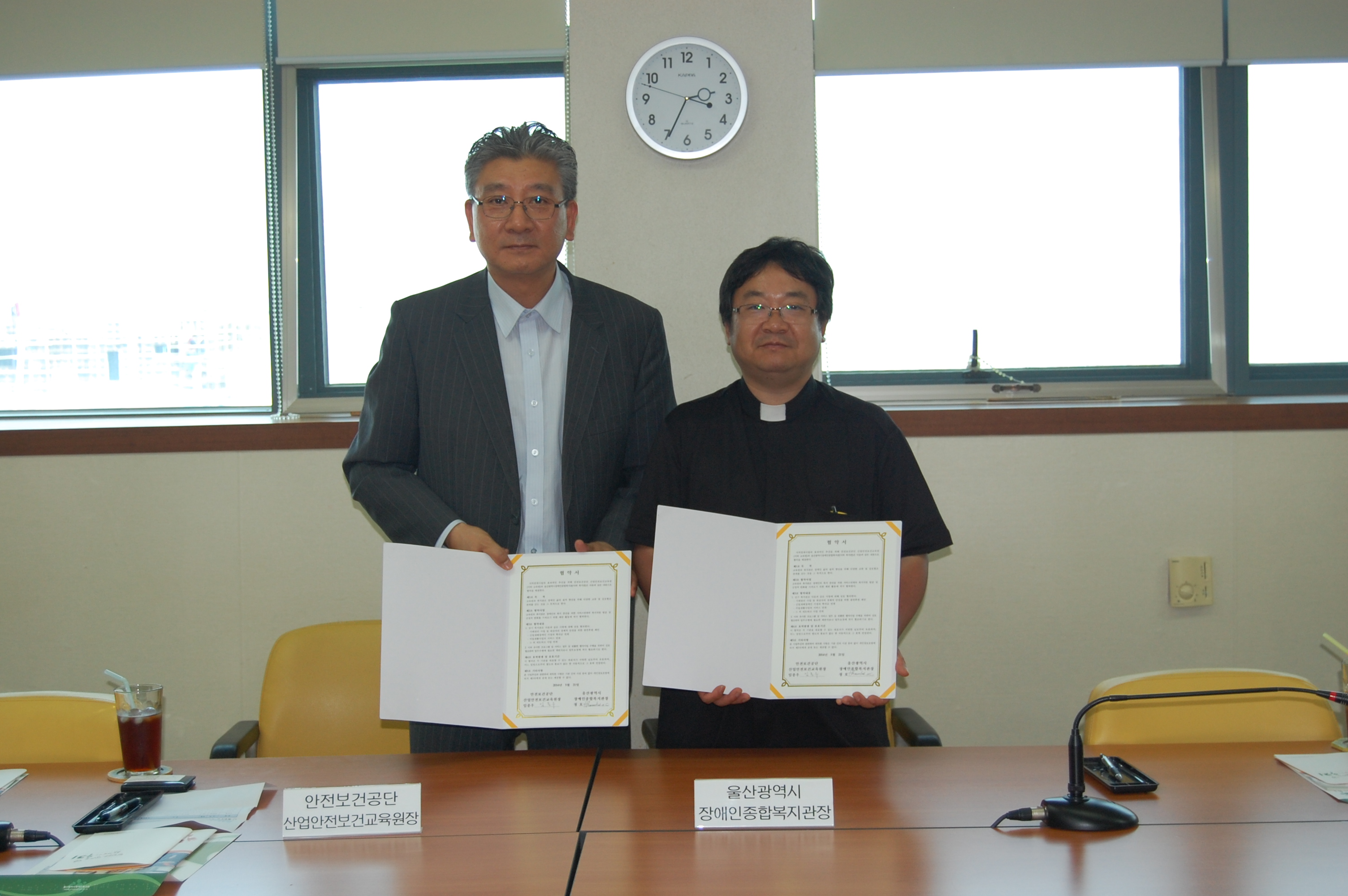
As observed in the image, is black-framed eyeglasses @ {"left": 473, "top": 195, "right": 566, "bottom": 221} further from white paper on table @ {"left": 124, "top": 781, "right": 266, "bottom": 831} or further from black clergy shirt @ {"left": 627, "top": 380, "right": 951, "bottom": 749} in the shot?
white paper on table @ {"left": 124, "top": 781, "right": 266, "bottom": 831}

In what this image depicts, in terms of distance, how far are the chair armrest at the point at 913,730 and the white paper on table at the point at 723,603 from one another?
0.44m

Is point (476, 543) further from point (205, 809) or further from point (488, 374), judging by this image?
point (205, 809)

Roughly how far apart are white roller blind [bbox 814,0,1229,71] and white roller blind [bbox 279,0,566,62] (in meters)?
1.33

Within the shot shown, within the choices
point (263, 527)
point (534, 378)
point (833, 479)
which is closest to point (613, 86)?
point (534, 378)

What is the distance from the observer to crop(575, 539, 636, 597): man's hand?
5.91ft

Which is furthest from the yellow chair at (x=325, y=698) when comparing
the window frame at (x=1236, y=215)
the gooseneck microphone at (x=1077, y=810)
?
the window frame at (x=1236, y=215)

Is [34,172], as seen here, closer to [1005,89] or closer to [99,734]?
[99,734]

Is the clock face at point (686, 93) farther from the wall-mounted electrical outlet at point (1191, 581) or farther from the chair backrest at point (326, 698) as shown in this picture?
the wall-mounted electrical outlet at point (1191, 581)

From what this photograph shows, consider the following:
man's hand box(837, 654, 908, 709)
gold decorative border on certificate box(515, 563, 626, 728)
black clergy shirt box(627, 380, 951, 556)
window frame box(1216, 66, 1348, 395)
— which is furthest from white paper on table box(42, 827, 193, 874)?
window frame box(1216, 66, 1348, 395)

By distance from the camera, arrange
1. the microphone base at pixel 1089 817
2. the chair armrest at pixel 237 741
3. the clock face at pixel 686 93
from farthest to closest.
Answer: the clock face at pixel 686 93 → the chair armrest at pixel 237 741 → the microphone base at pixel 1089 817

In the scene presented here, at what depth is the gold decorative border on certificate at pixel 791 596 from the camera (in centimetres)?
173

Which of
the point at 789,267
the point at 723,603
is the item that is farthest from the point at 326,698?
the point at 789,267

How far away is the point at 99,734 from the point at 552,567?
1104mm

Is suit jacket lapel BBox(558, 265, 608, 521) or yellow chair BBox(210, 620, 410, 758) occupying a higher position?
suit jacket lapel BBox(558, 265, 608, 521)
